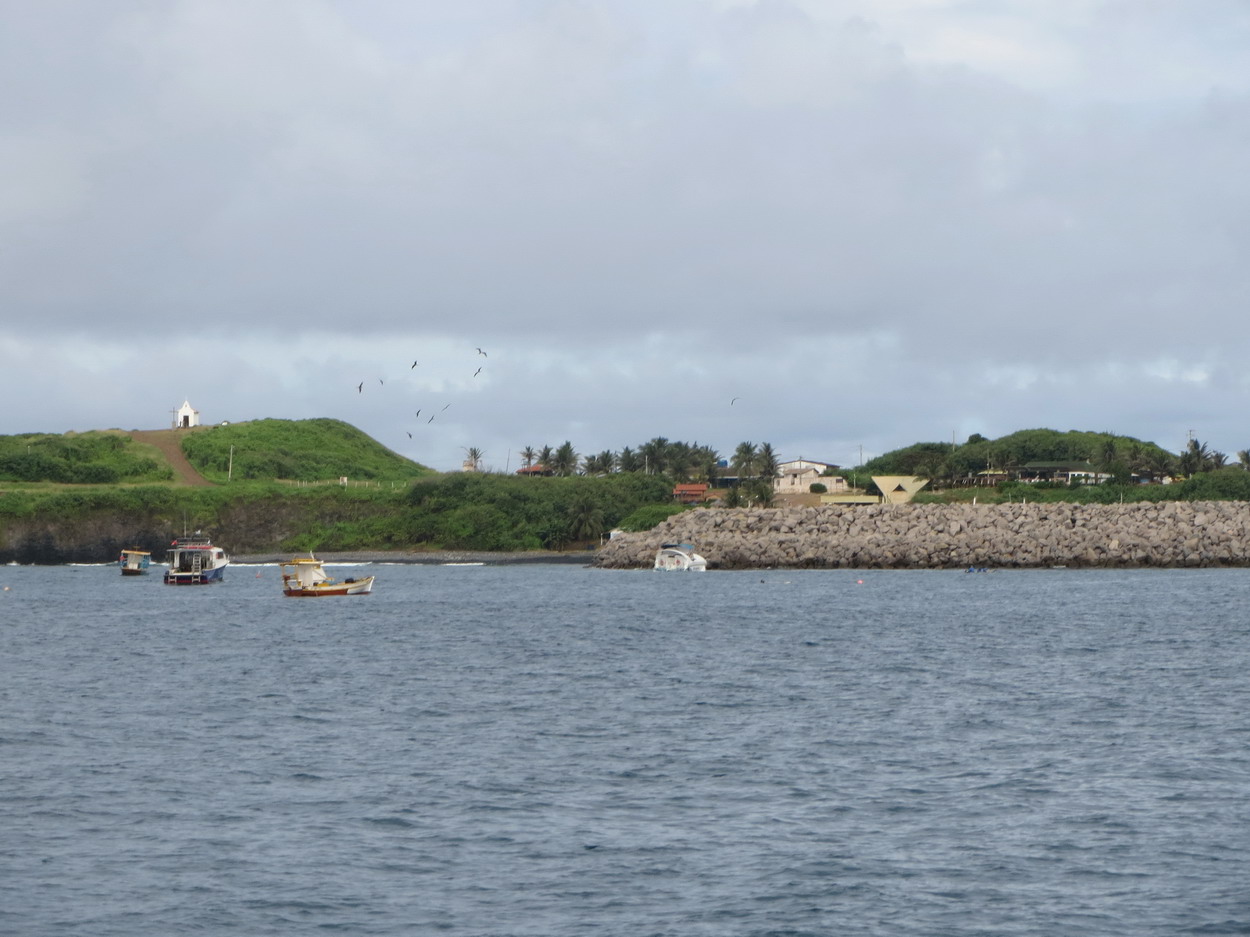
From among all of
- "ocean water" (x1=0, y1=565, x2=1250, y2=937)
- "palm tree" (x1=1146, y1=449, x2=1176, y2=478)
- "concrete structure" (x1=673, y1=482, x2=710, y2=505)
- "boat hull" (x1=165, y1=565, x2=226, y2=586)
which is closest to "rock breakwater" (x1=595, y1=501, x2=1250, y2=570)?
"palm tree" (x1=1146, y1=449, x2=1176, y2=478)

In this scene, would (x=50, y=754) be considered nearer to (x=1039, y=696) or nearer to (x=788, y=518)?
(x=1039, y=696)

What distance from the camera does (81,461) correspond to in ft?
616

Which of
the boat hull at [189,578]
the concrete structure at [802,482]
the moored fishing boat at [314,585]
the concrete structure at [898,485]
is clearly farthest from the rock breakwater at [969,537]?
the concrete structure at [802,482]

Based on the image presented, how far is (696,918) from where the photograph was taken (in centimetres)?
1802

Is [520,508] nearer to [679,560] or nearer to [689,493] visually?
[689,493]

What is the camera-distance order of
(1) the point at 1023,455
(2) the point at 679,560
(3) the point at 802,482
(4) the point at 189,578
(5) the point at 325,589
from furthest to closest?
(3) the point at 802,482, (1) the point at 1023,455, (2) the point at 679,560, (4) the point at 189,578, (5) the point at 325,589

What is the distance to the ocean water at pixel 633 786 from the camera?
18.6 metres

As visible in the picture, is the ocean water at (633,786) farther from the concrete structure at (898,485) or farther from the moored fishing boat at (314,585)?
the concrete structure at (898,485)

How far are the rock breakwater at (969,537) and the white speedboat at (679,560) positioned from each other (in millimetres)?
2858

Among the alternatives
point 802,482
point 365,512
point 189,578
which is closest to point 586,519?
point 365,512

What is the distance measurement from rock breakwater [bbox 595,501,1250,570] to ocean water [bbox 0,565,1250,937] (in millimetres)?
60302

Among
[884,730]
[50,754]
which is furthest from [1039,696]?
[50,754]

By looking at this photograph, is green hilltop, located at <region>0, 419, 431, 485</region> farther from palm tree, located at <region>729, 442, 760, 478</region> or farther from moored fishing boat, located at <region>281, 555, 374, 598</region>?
moored fishing boat, located at <region>281, 555, 374, 598</region>

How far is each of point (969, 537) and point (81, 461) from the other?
401ft
